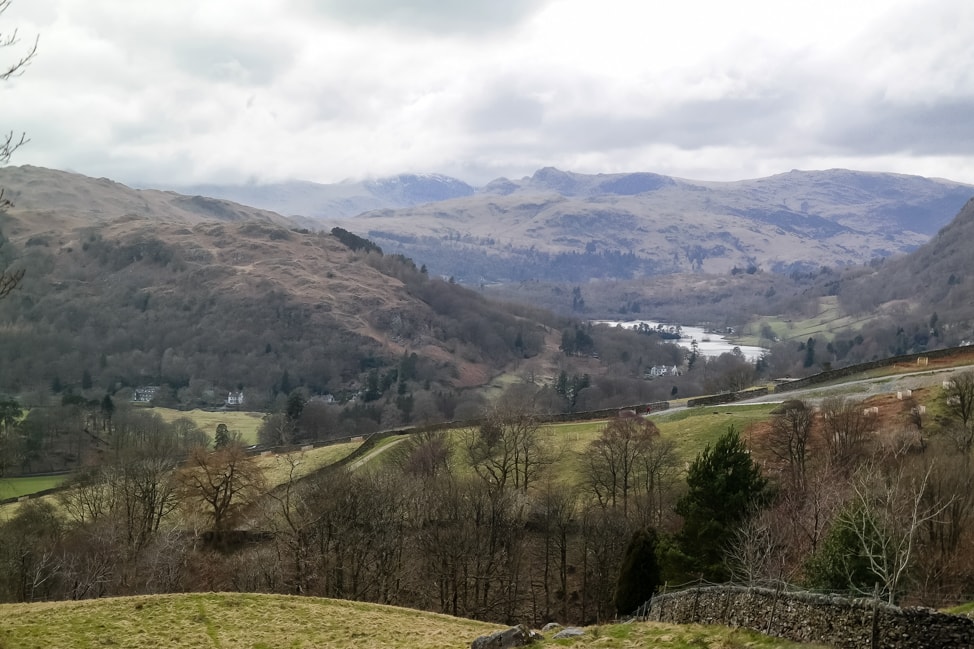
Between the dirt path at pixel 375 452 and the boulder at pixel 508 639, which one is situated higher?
the boulder at pixel 508 639

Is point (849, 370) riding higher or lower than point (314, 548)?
higher

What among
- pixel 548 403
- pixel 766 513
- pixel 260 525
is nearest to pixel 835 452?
pixel 766 513

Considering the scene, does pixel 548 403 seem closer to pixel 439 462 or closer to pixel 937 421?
pixel 439 462

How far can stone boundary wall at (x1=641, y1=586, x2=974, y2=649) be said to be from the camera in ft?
53.4

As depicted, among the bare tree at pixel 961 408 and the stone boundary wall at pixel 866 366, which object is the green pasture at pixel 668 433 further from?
the bare tree at pixel 961 408

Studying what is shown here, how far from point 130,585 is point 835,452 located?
160 feet

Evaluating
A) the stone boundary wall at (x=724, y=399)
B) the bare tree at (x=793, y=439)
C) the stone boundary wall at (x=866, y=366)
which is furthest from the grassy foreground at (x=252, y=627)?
the stone boundary wall at (x=866, y=366)

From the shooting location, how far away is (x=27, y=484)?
10488 cm

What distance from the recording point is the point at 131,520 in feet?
196

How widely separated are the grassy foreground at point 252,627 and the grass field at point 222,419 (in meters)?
117

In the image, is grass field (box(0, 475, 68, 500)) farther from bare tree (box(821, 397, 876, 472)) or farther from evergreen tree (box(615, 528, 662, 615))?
bare tree (box(821, 397, 876, 472))

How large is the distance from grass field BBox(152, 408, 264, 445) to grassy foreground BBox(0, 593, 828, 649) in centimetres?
11683

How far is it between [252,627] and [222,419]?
14893 centimetres

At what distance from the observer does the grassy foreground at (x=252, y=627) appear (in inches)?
939
